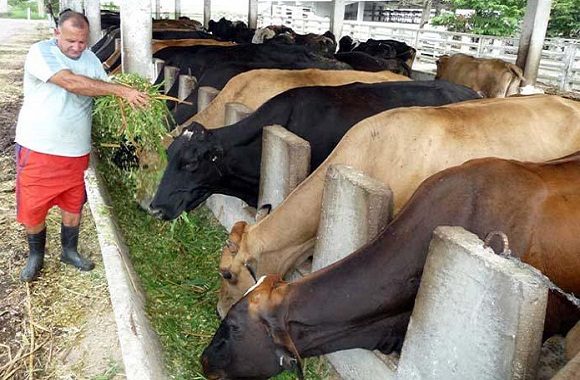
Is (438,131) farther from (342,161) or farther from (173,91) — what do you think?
(173,91)

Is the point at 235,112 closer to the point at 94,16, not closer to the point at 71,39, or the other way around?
the point at 71,39

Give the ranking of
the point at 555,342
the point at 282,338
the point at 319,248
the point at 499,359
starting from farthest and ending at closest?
the point at 319,248
the point at 555,342
the point at 282,338
the point at 499,359

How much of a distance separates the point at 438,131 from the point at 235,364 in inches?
83.8

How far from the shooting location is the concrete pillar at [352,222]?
3031 mm

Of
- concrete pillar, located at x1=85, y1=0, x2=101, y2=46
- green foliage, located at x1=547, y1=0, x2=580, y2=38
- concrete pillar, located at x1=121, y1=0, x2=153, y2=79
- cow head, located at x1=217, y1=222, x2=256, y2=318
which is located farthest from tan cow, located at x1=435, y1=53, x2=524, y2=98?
green foliage, located at x1=547, y1=0, x2=580, y2=38

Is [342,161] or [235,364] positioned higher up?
[342,161]

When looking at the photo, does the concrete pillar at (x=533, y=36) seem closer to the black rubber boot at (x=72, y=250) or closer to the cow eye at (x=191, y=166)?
the cow eye at (x=191, y=166)

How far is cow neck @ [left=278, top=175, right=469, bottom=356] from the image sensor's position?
2.64 metres

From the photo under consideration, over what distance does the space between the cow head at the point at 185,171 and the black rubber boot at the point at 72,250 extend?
0.72m

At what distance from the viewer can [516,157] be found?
159 inches

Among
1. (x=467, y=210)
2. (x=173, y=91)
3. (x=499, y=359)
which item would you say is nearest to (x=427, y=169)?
(x=467, y=210)

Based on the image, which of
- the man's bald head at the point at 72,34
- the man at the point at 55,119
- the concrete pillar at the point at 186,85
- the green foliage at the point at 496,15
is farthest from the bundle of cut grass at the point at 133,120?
the green foliage at the point at 496,15

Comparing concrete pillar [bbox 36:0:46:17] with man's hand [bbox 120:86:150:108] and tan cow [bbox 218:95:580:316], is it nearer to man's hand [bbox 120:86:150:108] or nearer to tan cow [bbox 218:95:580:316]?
man's hand [bbox 120:86:150:108]

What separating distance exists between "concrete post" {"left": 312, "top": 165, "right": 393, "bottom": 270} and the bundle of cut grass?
6.20ft
